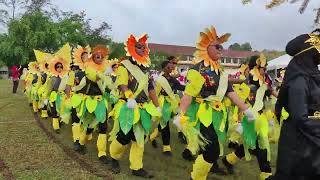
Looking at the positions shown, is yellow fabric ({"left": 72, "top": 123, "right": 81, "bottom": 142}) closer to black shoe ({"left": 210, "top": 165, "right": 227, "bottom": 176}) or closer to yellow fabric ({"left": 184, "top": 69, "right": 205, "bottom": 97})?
black shoe ({"left": 210, "top": 165, "right": 227, "bottom": 176})

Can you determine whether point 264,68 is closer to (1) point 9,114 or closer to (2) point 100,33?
(1) point 9,114

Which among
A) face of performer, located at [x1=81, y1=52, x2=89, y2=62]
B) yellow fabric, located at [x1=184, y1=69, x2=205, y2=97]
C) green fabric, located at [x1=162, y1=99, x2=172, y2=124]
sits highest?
face of performer, located at [x1=81, y1=52, x2=89, y2=62]

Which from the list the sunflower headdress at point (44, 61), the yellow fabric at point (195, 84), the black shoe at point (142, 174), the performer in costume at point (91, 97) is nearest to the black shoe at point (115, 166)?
the black shoe at point (142, 174)

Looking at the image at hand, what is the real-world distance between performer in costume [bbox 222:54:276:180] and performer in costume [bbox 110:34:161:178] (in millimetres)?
1253

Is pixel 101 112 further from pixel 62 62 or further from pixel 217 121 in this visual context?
pixel 62 62

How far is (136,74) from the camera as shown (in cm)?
702

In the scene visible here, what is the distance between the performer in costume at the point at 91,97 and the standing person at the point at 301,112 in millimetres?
4644

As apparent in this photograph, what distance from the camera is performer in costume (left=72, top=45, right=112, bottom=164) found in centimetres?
832

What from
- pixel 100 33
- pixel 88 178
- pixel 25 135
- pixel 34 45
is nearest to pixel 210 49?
pixel 88 178

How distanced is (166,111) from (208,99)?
9.44 ft

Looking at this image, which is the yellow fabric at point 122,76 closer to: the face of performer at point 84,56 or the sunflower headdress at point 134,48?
the sunflower headdress at point 134,48

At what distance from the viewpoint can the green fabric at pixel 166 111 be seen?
8.85m

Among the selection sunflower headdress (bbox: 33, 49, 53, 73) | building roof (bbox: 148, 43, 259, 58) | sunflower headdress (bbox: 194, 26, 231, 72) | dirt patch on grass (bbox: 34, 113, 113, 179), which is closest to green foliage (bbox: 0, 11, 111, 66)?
sunflower headdress (bbox: 33, 49, 53, 73)

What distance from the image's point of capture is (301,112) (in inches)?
141
